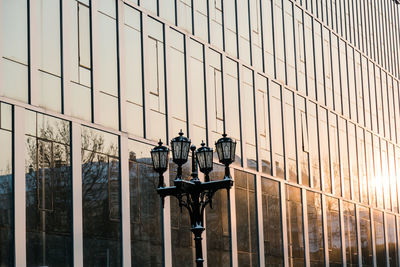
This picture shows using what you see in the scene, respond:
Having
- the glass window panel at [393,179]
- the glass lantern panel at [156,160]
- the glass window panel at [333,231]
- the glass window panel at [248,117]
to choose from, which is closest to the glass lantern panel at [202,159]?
the glass lantern panel at [156,160]

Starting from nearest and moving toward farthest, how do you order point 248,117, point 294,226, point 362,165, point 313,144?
point 248,117, point 294,226, point 313,144, point 362,165

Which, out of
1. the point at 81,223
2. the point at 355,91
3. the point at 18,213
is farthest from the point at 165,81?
the point at 355,91

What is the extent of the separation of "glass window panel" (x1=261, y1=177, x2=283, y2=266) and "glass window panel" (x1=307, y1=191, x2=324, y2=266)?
3.26m

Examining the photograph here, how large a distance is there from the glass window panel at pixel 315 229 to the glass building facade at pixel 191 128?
0.30ft

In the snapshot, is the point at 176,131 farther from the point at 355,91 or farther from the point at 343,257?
the point at 355,91

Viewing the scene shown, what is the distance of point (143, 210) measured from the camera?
27.8 metres

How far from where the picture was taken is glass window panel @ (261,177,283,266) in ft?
117

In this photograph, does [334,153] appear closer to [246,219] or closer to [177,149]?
[246,219]

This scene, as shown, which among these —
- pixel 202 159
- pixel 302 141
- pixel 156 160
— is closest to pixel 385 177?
pixel 302 141

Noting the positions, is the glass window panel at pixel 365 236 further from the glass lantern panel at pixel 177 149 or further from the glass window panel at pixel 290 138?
the glass lantern panel at pixel 177 149

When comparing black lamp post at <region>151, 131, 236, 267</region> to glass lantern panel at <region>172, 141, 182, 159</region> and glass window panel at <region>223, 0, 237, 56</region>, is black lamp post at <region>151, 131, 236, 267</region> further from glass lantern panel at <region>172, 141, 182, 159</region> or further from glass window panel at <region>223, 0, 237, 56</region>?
glass window panel at <region>223, 0, 237, 56</region>

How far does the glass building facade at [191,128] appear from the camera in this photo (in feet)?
78.1

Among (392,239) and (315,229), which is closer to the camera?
(315,229)

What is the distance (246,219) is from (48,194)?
1189 centimetres
